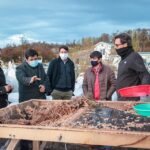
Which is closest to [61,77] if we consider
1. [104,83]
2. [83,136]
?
[104,83]

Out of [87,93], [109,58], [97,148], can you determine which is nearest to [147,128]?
[97,148]

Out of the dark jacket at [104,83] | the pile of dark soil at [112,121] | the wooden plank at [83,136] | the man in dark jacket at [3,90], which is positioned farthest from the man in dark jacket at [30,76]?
the wooden plank at [83,136]

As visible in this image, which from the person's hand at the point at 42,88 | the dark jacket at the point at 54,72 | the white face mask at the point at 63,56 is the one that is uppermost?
the white face mask at the point at 63,56

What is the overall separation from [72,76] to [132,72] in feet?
5.90

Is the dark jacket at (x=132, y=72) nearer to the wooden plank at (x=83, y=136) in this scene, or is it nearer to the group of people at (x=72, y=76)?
the group of people at (x=72, y=76)

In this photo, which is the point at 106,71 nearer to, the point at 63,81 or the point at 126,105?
the point at 63,81

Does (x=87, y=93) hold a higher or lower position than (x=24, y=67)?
lower

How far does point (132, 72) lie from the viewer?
4.62 m

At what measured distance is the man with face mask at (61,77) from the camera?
20.0 feet

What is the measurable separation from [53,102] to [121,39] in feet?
3.97

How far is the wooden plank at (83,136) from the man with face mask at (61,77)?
297 cm

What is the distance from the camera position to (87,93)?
18.0 feet

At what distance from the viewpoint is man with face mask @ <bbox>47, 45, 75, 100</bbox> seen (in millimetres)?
6098

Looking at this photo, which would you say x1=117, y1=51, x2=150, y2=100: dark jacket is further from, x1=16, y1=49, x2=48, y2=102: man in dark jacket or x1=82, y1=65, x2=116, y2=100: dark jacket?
x1=16, y1=49, x2=48, y2=102: man in dark jacket
